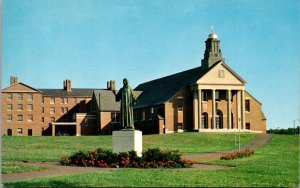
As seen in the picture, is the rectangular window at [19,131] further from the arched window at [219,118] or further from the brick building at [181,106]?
the arched window at [219,118]

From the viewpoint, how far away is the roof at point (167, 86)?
253ft

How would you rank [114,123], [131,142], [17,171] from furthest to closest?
[114,123]
[131,142]
[17,171]

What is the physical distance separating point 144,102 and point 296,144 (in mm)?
35419

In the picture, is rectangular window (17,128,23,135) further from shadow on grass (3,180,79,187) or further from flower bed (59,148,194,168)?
shadow on grass (3,180,79,187)

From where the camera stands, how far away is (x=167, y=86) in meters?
83.9

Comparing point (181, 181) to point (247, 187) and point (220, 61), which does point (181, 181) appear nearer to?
point (247, 187)

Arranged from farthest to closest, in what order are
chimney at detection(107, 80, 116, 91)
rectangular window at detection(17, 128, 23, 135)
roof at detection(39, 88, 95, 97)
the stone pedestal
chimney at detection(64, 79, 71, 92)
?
1. chimney at detection(64, 79, 71, 92)
2. roof at detection(39, 88, 95, 97)
3. chimney at detection(107, 80, 116, 91)
4. rectangular window at detection(17, 128, 23, 135)
5. the stone pedestal

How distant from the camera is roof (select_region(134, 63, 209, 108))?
77125mm

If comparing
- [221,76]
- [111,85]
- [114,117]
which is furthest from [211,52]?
[111,85]

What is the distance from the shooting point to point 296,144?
5441 centimetres

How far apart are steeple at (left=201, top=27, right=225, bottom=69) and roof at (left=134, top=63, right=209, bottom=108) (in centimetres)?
127

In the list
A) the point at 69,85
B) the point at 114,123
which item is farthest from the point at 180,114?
the point at 69,85

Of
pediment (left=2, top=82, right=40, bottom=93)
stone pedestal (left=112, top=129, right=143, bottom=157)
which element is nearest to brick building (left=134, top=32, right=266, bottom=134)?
pediment (left=2, top=82, right=40, bottom=93)

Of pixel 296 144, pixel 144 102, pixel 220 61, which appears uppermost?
pixel 220 61
